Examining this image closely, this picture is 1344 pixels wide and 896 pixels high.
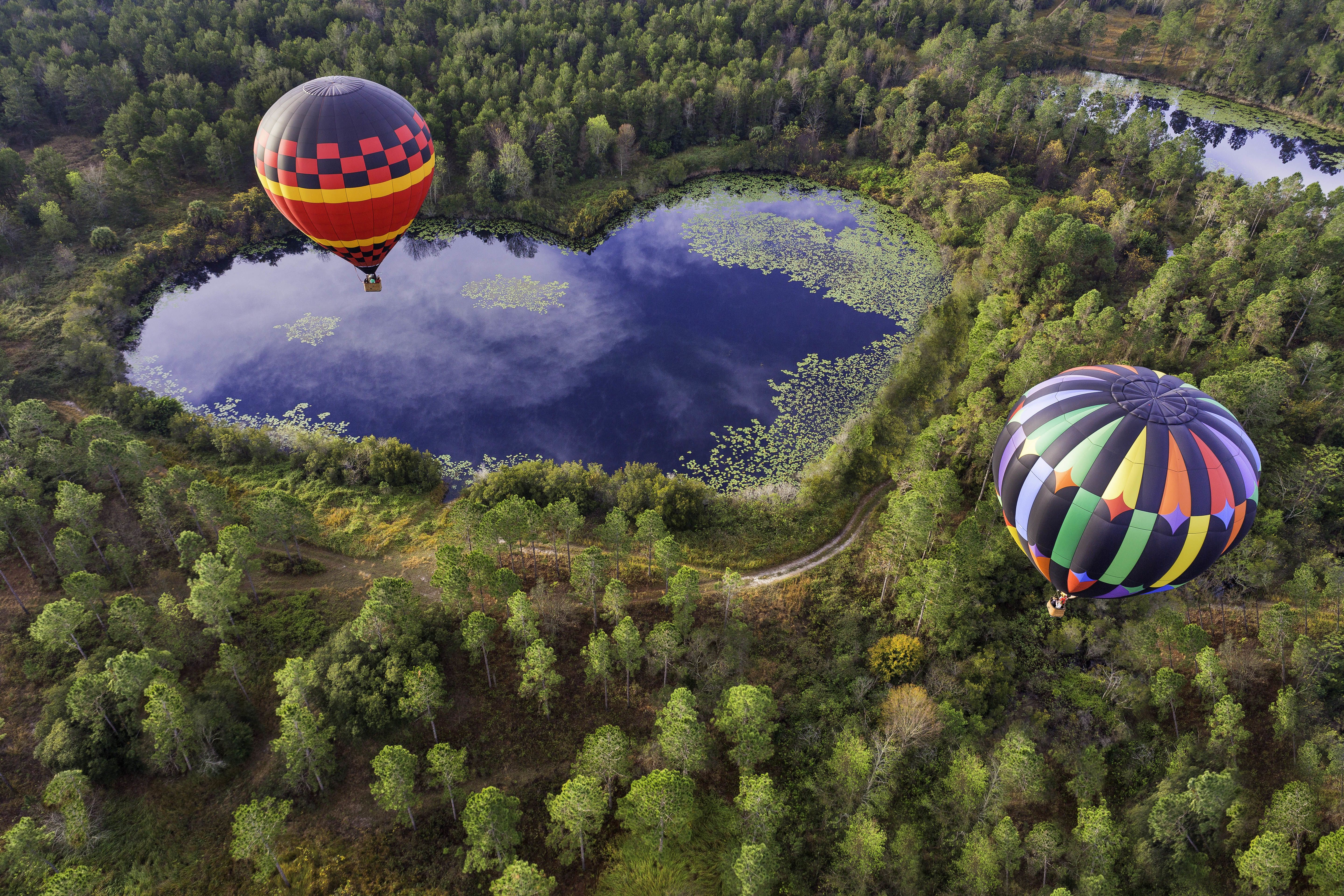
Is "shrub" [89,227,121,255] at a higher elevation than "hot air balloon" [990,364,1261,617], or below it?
below

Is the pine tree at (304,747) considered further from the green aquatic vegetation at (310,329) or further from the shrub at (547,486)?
the green aquatic vegetation at (310,329)

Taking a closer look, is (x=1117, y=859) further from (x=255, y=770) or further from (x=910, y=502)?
(x=255, y=770)

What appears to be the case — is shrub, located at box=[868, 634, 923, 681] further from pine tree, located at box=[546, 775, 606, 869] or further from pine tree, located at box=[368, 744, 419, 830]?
pine tree, located at box=[368, 744, 419, 830]

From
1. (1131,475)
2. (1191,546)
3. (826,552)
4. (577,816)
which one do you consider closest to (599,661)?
(577,816)

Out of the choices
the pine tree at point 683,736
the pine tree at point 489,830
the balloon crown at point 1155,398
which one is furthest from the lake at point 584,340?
the pine tree at point 489,830

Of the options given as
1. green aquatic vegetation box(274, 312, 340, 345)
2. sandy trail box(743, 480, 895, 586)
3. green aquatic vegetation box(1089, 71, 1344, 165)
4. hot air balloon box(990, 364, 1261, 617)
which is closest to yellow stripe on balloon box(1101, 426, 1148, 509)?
hot air balloon box(990, 364, 1261, 617)

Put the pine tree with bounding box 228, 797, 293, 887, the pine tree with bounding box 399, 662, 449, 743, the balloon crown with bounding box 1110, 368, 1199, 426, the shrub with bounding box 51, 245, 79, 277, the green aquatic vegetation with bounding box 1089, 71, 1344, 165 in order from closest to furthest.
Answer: the balloon crown with bounding box 1110, 368, 1199, 426, the pine tree with bounding box 228, 797, 293, 887, the pine tree with bounding box 399, 662, 449, 743, the shrub with bounding box 51, 245, 79, 277, the green aquatic vegetation with bounding box 1089, 71, 1344, 165
